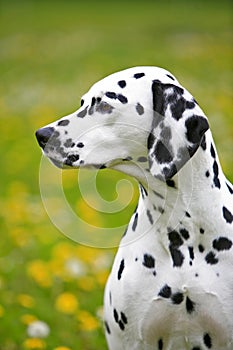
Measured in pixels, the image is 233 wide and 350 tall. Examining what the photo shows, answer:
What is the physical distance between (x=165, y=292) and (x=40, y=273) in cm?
249

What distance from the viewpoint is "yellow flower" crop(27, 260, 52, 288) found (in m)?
6.25

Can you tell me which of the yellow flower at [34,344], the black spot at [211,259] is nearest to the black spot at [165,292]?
the black spot at [211,259]

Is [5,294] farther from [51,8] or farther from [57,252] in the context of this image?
[51,8]

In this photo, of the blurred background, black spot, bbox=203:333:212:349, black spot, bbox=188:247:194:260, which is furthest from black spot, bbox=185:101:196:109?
the blurred background

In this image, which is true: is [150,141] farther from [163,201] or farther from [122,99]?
[163,201]

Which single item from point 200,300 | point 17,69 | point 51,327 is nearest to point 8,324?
point 51,327

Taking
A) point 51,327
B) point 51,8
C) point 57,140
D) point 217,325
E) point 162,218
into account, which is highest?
point 57,140

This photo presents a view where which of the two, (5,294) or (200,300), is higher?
(200,300)

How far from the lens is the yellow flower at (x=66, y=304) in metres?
5.82

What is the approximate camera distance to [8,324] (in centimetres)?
552

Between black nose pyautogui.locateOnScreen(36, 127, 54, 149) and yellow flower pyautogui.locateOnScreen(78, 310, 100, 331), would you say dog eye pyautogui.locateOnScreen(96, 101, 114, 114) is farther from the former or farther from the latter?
yellow flower pyautogui.locateOnScreen(78, 310, 100, 331)

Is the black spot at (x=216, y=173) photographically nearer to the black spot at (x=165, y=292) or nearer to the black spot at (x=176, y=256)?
the black spot at (x=176, y=256)

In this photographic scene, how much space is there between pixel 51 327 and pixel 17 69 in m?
10.6

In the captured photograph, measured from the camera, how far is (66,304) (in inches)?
231
